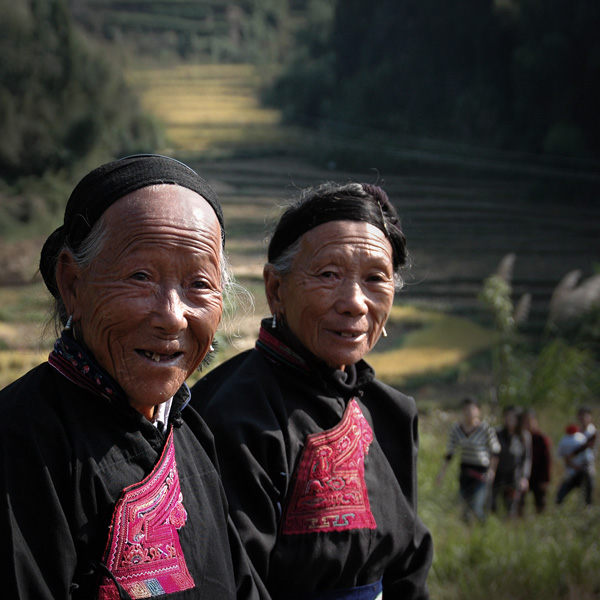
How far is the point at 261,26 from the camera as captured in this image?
8977 mm

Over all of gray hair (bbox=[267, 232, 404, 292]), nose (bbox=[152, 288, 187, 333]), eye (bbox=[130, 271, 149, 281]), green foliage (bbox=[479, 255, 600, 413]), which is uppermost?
green foliage (bbox=[479, 255, 600, 413])

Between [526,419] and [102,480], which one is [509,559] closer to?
[526,419]

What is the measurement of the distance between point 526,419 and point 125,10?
5.69 meters

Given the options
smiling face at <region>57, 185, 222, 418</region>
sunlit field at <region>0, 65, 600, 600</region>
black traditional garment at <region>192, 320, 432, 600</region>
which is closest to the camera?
smiling face at <region>57, 185, 222, 418</region>

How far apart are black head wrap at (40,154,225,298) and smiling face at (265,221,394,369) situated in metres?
0.67

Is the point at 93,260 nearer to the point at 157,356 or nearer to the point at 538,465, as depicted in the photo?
the point at 157,356

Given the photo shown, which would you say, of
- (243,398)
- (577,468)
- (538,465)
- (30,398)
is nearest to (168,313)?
(30,398)

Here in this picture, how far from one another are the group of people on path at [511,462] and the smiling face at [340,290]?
3879 mm

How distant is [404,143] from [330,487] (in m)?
8.06

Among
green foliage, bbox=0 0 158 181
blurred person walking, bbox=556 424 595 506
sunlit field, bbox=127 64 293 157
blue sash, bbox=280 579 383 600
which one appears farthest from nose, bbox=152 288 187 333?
sunlit field, bbox=127 64 293 157

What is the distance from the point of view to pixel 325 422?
218 centimetres

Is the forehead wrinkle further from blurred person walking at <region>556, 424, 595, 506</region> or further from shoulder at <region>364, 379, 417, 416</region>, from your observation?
blurred person walking at <region>556, 424, 595, 506</region>

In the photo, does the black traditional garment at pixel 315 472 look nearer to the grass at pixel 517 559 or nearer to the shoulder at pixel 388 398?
the shoulder at pixel 388 398

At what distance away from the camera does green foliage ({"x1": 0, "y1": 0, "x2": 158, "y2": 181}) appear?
6164mm
